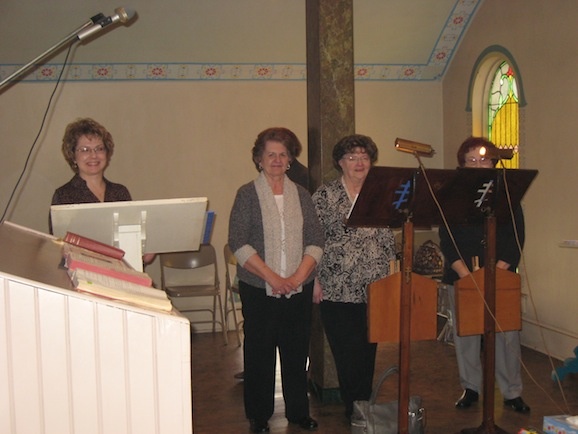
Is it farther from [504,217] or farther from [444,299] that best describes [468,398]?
[444,299]

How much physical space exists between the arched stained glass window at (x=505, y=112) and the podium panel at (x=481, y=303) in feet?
8.27

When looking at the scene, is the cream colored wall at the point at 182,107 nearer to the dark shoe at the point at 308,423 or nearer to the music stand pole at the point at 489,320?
the dark shoe at the point at 308,423

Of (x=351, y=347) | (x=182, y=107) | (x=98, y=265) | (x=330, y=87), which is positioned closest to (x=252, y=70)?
(x=182, y=107)

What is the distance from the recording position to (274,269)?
3605 millimetres

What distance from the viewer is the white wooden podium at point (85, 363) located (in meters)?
1.58

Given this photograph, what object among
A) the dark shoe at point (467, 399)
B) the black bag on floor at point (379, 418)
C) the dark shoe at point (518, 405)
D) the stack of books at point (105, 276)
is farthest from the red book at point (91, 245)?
the dark shoe at point (518, 405)

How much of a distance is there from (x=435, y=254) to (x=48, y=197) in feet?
11.3

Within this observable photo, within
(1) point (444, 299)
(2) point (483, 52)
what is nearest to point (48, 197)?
(1) point (444, 299)

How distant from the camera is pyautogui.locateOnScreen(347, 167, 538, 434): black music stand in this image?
9.98 feet

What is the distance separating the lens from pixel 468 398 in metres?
4.14

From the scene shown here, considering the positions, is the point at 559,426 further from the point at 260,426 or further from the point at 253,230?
the point at 253,230

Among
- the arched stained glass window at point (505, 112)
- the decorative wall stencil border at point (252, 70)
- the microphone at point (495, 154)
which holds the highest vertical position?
the decorative wall stencil border at point (252, 70)

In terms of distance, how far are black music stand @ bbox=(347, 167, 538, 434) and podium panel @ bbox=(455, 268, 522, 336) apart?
0.13ft

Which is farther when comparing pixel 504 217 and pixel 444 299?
pixel 444 299
